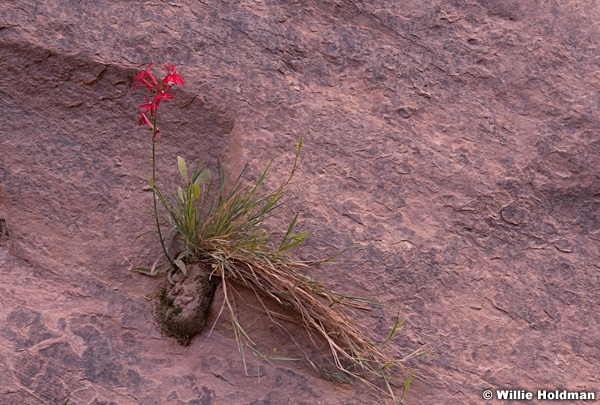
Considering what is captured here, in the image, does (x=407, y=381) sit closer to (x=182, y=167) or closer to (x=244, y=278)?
(x=244, y=278)

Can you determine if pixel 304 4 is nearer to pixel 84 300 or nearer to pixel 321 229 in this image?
pixel 321 229

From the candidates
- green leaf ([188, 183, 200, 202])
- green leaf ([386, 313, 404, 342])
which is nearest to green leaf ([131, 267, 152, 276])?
green leaf ([188, 183, 200, 202])

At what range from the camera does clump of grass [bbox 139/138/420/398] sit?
2.08m

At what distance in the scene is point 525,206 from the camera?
2.39m

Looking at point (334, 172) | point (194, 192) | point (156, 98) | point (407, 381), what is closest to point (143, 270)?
point (194, 192)

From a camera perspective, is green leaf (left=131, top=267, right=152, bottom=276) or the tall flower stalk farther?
green leaf (left=131, top=267, right=152, bottom=276)

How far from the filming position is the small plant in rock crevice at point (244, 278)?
81.7 inches

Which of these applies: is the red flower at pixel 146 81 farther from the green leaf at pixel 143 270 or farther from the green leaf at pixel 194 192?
the green leaf at pixel 143 270

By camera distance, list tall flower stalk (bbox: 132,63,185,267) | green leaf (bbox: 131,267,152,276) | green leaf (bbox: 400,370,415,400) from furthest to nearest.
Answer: green leaf (bbox: 131,267,152,276) → green leaf (bbox: 400,370,415,400) → tall flower stalk (bbox: 132,63,185,267)

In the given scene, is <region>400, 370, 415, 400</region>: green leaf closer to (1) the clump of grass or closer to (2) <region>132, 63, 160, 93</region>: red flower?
(1) the clump of grass

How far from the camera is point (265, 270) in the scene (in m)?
2.07

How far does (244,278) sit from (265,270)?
82 mm

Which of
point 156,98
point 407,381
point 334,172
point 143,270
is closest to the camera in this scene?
point 156,98

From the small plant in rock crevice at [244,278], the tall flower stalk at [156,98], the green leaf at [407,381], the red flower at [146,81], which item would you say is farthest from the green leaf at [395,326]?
the red flower at [146,81]
